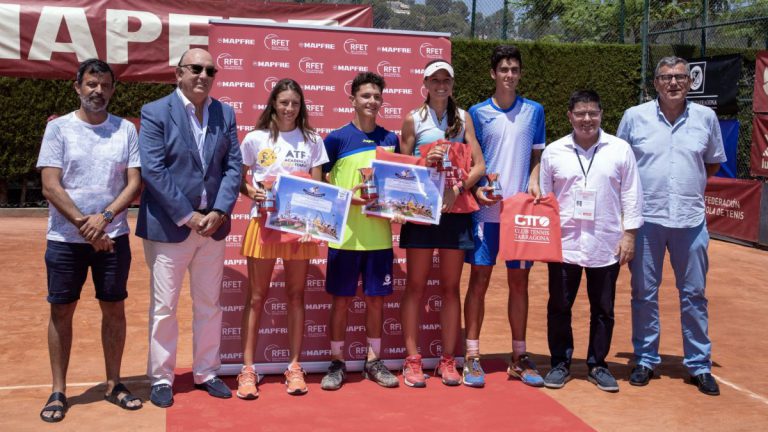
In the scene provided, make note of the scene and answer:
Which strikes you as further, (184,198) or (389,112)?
(389,112)

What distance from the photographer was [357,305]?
18.7 feet

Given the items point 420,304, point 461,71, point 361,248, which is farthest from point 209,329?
point 461,71

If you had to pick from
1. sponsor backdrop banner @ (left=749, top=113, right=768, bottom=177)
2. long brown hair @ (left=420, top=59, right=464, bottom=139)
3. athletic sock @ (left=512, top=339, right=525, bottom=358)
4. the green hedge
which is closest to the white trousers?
long brown hair @ (left=420, top=59, right=464, bottom=139)

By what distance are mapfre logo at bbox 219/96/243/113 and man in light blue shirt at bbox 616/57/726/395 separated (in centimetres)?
274

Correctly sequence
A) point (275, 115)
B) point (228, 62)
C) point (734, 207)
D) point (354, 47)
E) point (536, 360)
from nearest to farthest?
point (275, 115) < point (228, 62) < point (354, 47) < point (536, 360) < point (734, 207)

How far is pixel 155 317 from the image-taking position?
4695mm

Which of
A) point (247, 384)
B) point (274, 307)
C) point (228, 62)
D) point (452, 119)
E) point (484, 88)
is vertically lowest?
point (247, 384)

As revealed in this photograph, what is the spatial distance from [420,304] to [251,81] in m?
2.00

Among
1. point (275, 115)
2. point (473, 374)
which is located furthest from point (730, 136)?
point (275, 115)

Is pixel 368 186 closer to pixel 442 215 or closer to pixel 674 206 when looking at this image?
pixel 442 215

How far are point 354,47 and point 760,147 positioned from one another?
9.00 meters

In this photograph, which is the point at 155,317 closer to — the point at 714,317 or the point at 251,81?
the point at 251,81

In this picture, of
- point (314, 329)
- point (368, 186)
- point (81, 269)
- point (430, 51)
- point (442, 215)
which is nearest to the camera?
point (81, 269)

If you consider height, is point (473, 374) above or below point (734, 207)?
below
